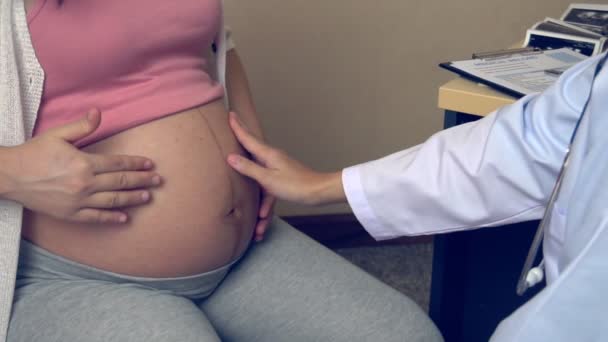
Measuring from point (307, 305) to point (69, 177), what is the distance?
357mm

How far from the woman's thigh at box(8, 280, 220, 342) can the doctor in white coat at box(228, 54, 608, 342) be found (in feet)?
0.75

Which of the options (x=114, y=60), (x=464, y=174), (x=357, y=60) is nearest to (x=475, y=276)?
(x=464, y=174)

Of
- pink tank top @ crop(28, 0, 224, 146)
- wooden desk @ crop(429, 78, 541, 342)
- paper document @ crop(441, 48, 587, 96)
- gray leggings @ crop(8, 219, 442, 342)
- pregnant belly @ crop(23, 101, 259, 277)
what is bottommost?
wooden desk @ crop(429, 78, 541, 342)

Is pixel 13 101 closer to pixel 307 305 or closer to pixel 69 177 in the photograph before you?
pixel 69 177

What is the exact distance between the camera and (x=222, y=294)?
0.91 m

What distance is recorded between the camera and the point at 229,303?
896 mm

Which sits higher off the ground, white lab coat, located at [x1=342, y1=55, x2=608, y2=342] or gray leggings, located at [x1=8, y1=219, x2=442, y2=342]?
white lab coat, located at [x1=342, y1=55, x2=608, y2=342]

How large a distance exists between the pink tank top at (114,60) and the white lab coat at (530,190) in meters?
0.28

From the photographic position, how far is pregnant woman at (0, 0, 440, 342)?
0.76m

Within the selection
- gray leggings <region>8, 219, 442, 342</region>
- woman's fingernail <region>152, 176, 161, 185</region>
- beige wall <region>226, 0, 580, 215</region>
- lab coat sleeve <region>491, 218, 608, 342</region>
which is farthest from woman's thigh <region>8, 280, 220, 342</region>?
beige wall <region>226, 0, 580, 215</region>

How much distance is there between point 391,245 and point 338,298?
1059mm

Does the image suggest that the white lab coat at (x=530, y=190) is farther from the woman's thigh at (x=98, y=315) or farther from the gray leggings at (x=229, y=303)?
the woman's thigh at (x=98, y=315)

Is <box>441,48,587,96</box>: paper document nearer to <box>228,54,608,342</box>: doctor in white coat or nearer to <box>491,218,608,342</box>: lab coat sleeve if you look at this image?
<box>228,54,608,342</box>: doctor in white coat

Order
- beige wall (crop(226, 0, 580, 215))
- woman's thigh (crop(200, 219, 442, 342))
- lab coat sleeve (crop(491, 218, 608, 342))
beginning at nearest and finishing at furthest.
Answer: lab coat sleeve (crop(491, 218, 608, 342)) < woman's thigh (crop(200, 219, 442, 342)) < beige wall (crop(226, 0, 580, 215))
